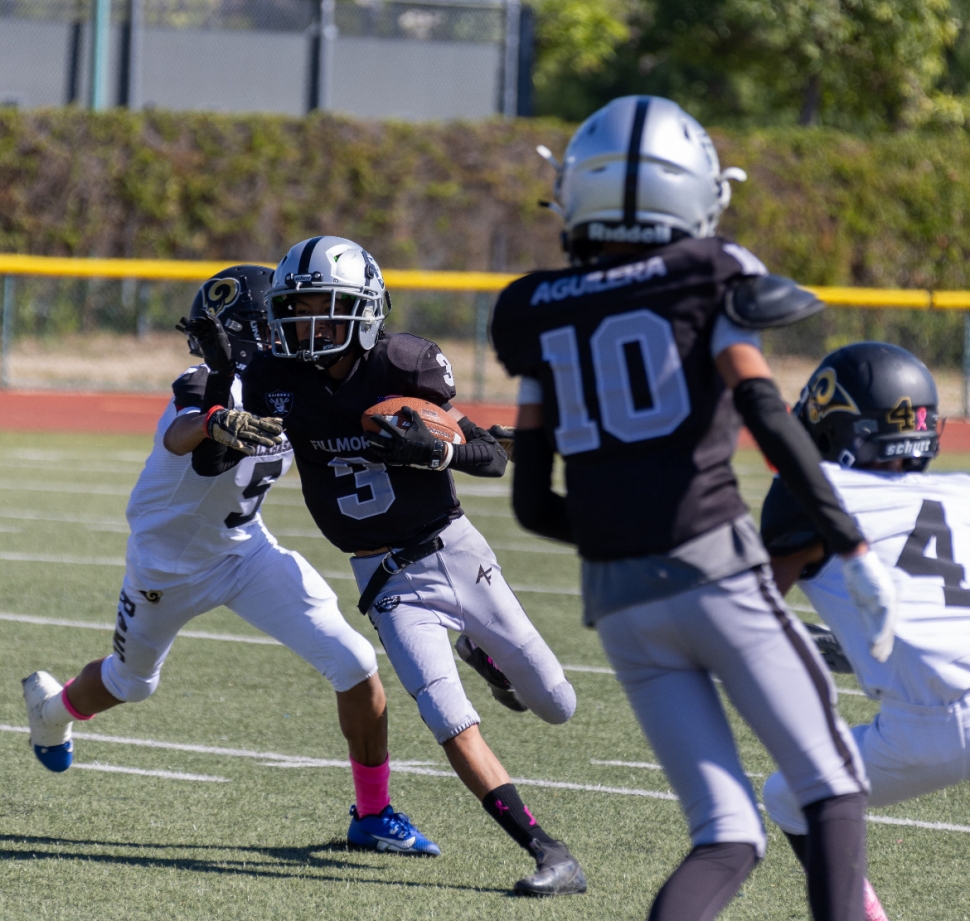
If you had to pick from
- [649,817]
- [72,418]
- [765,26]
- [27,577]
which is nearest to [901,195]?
[765,26]

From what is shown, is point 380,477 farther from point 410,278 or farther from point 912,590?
point 410,278

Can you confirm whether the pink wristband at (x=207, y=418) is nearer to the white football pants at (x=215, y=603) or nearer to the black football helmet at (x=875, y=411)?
the white football pants at (x=215, y=603)

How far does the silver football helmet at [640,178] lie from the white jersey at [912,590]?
0.79m

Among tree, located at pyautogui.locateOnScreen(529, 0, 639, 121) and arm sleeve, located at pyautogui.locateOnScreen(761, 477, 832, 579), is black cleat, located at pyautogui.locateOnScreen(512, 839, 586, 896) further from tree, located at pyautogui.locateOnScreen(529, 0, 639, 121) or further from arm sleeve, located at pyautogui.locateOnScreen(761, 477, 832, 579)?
Answer: tree, located at pyautogui.locateOnScreen(529, 0, 639, 121)

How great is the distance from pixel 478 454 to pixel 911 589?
1360 mm

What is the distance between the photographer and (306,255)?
3.89 metres

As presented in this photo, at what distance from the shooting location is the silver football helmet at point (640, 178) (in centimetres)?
251

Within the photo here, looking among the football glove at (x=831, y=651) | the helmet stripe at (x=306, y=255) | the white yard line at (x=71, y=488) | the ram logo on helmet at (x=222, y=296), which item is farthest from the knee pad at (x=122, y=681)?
the white yard line at (x=71, y=488)

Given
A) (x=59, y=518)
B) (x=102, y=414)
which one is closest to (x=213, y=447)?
(x=59, y=518)

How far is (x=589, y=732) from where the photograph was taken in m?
5.05

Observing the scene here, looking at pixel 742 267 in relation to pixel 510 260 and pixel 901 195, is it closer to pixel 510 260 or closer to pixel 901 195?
pixel 510 260

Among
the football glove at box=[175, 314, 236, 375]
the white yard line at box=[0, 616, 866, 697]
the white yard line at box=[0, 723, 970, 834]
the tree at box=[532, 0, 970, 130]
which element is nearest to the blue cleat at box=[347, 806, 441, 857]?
the white yard line at box=[0, 723, 970, 834]

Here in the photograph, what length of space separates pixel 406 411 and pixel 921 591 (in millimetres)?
1434

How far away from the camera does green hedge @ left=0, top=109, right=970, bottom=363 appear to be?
18.7m
